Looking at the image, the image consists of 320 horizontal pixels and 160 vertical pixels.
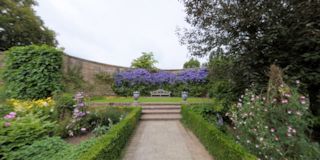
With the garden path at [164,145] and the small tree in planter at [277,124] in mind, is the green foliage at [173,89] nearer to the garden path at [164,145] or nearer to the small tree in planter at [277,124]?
the garden path at [164,145]

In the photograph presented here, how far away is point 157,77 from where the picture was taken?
40.0 ft

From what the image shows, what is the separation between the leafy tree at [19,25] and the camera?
1553 cm

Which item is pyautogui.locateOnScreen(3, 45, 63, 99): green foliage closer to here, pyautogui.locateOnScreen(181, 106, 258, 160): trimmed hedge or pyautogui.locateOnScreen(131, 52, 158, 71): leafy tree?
pyautogui.locateOnScreen(181, 106, 258, 160): trimmed hedge

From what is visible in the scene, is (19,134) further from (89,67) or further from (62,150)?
(89,67)

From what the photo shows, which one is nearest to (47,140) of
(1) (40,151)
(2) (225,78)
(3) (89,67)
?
(1) (40,151)

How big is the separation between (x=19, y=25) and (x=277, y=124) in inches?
808

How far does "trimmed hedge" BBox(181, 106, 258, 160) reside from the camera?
8.36 ft

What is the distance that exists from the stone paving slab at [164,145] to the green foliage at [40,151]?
1.29 m

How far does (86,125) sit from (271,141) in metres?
4.63

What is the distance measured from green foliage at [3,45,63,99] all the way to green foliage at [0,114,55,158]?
3358 mm

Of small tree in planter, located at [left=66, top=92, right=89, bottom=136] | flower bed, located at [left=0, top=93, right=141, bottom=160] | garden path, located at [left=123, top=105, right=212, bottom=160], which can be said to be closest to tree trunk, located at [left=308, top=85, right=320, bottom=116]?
garden path, located at [left=123, top=105, right=212, bottom=160]

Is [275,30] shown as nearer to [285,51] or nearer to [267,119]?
[285,51]

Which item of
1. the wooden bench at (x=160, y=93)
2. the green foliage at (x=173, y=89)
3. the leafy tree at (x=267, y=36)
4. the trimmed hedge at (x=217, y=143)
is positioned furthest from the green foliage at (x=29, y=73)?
the wooden bench at (x=160, y=93)

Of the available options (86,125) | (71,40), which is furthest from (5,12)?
(86,125)
